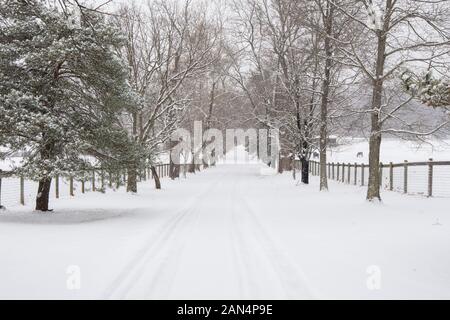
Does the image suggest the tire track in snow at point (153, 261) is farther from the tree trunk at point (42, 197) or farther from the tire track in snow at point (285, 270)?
the tree trunk at point (42, 197)

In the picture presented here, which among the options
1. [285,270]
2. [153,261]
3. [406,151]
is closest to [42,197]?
[153,261]

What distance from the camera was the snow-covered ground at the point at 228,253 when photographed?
19.6ft

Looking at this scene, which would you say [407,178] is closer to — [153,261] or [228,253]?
[228,253]

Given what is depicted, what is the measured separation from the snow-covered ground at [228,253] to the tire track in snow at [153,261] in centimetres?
2

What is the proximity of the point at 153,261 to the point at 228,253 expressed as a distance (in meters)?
1.37

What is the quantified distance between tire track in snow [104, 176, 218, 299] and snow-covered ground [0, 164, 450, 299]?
0.02 m

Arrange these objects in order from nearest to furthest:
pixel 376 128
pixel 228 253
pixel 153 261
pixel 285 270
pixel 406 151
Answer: pixel 285 270 → pixel 153 261 → pixel 228 253 → pixel 376 128 → pixel 406 151

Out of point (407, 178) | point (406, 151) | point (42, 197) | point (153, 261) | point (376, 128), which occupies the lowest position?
point (153, 261)

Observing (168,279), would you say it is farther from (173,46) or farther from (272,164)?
(272,164)

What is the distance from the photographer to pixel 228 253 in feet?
26.7

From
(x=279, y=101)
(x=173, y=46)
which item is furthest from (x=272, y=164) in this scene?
(x=173, y=46)

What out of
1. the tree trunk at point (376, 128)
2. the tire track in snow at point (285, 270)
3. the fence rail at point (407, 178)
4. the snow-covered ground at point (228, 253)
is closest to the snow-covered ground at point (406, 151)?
the fence rail at point (407, 178)
